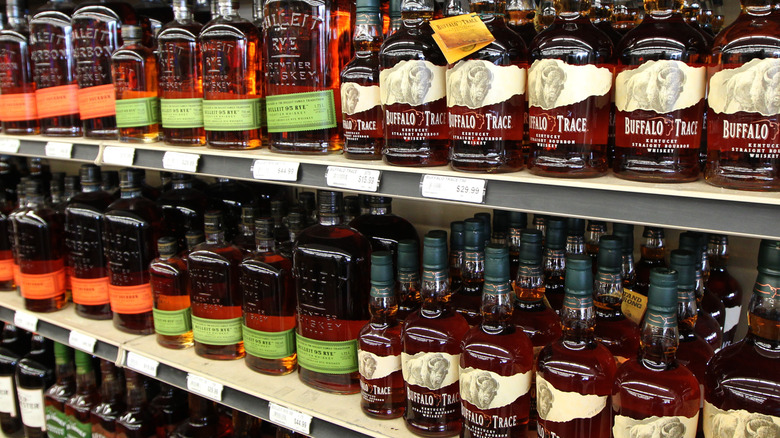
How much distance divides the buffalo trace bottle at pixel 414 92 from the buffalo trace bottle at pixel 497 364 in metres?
0.23

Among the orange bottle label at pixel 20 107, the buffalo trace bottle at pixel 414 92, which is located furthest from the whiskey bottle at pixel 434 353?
the orange bottle label at pixel 20 107

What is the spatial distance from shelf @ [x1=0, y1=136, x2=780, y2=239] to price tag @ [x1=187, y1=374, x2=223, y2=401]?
60cm

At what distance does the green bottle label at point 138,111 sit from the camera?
160cm

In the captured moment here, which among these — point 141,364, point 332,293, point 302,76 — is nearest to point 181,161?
point 302,76

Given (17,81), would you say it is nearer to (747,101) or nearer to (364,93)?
(364,93)

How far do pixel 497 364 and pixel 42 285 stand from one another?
64.3 inches

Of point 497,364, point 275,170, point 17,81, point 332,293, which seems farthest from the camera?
point 17,81

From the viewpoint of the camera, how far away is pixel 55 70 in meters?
1.82

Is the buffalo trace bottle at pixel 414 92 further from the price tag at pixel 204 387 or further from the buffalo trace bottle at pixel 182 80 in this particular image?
the price tag at pixel 204 387

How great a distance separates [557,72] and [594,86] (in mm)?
61

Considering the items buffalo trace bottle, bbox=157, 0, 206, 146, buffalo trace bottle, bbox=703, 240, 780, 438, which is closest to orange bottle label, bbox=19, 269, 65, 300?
buffalo trace bottle, bbox=157, 0, 206, 146

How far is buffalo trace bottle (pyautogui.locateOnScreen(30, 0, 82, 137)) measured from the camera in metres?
1.80

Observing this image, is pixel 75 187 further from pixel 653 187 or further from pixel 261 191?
pixel 653 187

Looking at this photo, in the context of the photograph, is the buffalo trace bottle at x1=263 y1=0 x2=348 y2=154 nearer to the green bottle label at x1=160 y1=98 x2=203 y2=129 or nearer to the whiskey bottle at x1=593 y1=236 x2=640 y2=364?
the green bottle label at x1=160 y1=98 x2=203 y2=129
